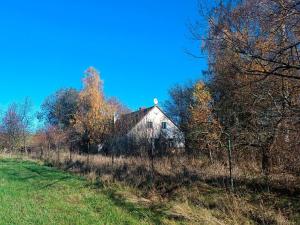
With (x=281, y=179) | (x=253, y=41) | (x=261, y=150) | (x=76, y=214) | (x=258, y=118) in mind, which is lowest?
(x=76, y=214)

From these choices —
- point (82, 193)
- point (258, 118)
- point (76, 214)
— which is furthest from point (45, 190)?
point (258, 118)

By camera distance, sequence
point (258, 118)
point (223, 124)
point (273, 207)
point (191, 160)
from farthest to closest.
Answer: point (223, 124) → point (191, 160) → point (258, 118) → point (273, 207)

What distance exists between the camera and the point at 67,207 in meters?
10.8

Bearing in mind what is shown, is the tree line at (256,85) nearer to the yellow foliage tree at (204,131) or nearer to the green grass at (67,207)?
the yellow foliage tree at (204,131)

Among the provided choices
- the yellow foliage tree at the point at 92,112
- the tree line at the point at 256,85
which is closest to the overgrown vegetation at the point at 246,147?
the tree line at the point at 256,85

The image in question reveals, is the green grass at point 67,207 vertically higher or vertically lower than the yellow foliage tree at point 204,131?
lower

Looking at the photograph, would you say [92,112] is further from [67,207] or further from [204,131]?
[67,207]

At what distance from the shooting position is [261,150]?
43.1ft

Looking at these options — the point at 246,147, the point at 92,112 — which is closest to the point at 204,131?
the point at 246,147

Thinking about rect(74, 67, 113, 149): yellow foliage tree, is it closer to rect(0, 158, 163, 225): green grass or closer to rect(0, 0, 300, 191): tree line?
rect(0, 0, 300, 191): tree line

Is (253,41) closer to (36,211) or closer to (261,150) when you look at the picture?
(261,150)

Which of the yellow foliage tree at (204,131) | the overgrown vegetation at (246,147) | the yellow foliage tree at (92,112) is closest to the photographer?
the overgrown vegetation at (246,147)

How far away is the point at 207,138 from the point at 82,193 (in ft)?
31.5

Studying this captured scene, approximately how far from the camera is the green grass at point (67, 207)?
29.8ft
